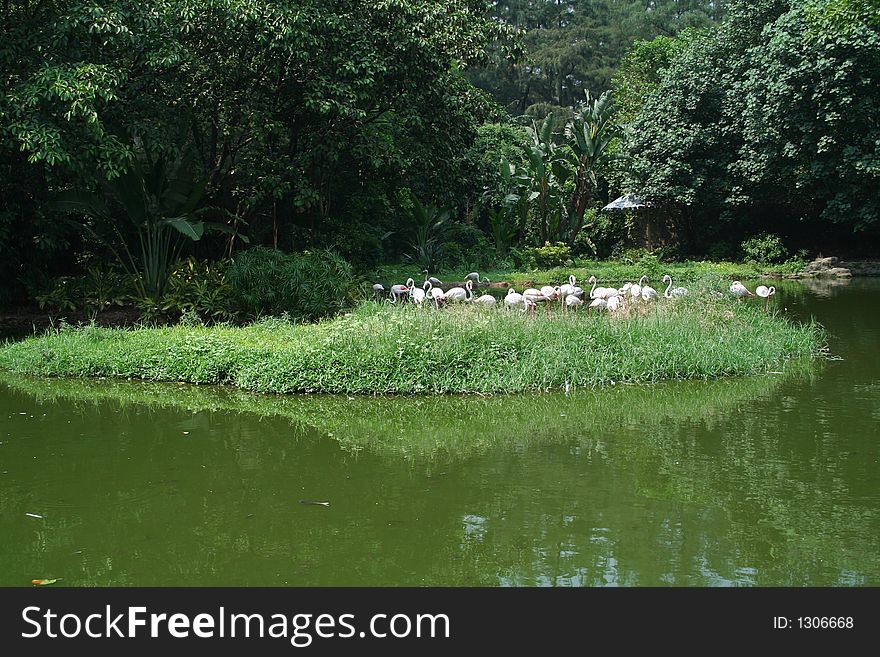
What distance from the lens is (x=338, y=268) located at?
42.4 ft

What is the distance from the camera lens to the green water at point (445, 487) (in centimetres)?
427

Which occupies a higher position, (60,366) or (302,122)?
(302,122)

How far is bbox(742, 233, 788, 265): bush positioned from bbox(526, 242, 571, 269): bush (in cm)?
581

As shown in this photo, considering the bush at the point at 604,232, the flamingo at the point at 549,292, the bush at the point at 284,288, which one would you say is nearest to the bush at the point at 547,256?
the bush at the point at 604,232

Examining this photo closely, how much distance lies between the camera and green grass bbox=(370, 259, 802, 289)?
20.3 m

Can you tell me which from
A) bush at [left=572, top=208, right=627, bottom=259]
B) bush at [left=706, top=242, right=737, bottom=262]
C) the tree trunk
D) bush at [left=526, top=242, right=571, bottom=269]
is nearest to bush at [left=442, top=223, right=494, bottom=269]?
bush at [left=526, top=242, right=571, bottom=269]

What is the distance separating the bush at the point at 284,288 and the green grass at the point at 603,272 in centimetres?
582

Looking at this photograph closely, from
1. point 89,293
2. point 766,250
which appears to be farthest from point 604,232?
point 89,293

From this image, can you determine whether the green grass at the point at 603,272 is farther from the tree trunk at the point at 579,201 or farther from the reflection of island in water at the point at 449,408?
the reflection of island in water at the point at 449,408

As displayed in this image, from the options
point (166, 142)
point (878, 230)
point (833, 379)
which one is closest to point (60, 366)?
point (166, 142)

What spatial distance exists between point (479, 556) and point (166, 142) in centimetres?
960

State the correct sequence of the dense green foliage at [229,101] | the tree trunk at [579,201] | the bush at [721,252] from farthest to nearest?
the bush at [721,252] < the tree trunk at [579,201] < the dense green foliage at [229,101]

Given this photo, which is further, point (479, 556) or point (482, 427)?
point (482, 427)
